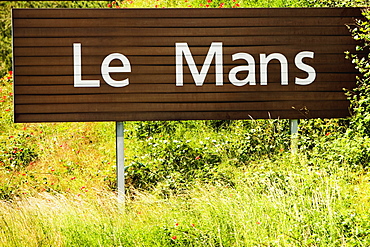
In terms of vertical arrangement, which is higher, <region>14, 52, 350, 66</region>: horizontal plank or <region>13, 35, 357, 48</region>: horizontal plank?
<region>13, 35, 357, 48</region>: horizontal plank

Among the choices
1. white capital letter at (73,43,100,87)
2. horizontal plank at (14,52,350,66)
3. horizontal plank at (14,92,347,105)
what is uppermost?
horizontal plank at (14,52,350,66)

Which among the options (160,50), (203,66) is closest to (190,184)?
(203,66)

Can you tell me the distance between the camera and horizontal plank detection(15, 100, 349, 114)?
734cm

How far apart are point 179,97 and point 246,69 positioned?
1.07 meters

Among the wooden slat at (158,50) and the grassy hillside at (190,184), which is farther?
the wooden slat at (158,50)

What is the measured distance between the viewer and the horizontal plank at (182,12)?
7.36m

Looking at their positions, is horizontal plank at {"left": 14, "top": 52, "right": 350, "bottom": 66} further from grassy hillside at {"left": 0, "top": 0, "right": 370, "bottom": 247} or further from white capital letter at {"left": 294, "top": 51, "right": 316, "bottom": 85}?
grassy hillside at {"left": 0, "top": 0, "right": 370, "bottom": 247}

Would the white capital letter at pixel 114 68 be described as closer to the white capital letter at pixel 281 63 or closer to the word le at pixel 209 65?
the word le at pixel 209 65

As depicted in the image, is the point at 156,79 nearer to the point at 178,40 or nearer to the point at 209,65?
the point at 178,40

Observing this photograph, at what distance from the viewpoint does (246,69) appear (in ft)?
24.8

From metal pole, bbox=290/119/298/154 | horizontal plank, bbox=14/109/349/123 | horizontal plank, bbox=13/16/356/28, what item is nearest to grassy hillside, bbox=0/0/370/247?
metal pole, bbox=290/119/298/154

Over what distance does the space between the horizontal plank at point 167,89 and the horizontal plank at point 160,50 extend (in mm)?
464

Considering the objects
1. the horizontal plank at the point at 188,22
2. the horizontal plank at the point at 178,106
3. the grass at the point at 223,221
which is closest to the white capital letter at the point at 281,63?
the horizontal plank at the point at 178,106

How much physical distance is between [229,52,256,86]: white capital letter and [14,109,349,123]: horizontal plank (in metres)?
0.44
